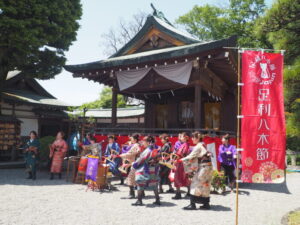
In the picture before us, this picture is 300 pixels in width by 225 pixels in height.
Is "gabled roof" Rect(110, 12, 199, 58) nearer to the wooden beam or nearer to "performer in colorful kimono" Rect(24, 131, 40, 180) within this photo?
the wooden beam

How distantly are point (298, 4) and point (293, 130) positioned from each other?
3.11m

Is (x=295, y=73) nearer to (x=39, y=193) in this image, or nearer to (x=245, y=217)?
(x=245, y=217)

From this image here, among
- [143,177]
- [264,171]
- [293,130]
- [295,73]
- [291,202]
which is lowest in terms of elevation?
[291,202]

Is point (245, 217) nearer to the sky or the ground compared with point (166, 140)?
nearer to the ground

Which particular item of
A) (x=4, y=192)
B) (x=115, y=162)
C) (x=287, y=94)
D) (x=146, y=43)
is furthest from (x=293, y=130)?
(x=146, y=43)

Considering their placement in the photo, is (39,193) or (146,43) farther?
(146,43)

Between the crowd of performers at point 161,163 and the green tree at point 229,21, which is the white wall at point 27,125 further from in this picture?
the green tree at point 229,21

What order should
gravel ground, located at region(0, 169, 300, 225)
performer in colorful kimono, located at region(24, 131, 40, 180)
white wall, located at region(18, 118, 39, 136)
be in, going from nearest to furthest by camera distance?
gravel ground, located at region(0, 169, 300, 225)
performer in colorful kimono, located at region(24, 131, 40, 180)
white wall, located at region(18, 118, 39, 136)

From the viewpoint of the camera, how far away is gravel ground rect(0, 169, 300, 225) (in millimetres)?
5266

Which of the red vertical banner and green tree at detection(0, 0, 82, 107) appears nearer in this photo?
the red vertical banner

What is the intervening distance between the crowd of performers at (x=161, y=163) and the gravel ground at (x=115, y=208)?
42 centimetres

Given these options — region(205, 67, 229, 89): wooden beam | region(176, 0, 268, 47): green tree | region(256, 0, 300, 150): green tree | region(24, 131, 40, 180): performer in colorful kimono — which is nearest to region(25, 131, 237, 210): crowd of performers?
region(24, 131, 40, 180): performer in colorful kimono

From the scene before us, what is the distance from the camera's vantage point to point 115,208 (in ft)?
20.2

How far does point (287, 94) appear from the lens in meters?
6.49
